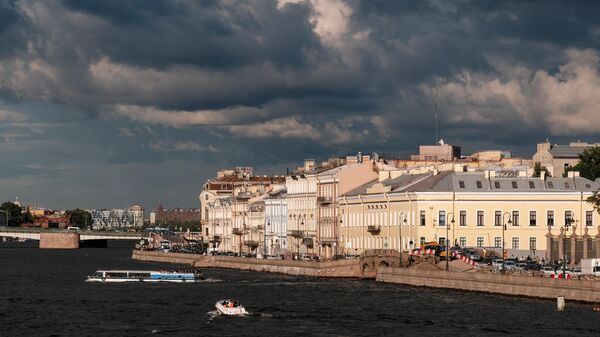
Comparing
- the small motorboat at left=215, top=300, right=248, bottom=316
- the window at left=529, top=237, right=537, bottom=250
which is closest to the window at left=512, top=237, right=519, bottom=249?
the window at left=529, top=237, right=537, bottom=250

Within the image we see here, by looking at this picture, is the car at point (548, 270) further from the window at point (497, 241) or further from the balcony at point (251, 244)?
the balcony at point (251, 244)

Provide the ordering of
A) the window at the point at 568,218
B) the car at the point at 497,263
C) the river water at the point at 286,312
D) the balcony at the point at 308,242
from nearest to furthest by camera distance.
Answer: the river water at the point at 286,312 < the car at the point at 497,263 < the window at the point at 568,218 < the balcony at the point at 308,242

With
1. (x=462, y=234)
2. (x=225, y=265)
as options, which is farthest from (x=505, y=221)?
(x=225, y=265)

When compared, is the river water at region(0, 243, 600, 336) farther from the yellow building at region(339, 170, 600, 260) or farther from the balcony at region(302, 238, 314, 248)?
the balcony at region(302, 238, 314, 248)

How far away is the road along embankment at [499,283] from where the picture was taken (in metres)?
76.3

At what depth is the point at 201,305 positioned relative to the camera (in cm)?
9075

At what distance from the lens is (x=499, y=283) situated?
85375 mm

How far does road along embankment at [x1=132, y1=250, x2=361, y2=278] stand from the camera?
114688 millimetres

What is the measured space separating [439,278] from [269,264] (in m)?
43.3

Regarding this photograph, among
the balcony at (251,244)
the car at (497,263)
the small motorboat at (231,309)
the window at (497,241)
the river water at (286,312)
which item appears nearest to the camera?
the river water at (286,312)

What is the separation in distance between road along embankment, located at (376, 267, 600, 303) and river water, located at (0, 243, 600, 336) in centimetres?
66

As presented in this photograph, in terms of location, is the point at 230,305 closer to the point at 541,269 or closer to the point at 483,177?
the point at 541,269

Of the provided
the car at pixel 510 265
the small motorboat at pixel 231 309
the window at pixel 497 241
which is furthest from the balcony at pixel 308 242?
the small motorboat at pixel 231 309

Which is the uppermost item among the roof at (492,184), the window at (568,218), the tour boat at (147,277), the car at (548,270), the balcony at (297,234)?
the roof at (492,184)
